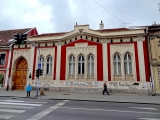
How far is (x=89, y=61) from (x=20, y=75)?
443 inches

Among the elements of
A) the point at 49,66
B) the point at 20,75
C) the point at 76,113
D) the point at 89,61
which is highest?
the point at 89,61

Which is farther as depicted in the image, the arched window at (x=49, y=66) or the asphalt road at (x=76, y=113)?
the arched window at (x=49, y=66)

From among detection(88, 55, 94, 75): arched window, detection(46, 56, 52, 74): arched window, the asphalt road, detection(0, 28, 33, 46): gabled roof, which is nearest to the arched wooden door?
detection(46, 56, 52, 74): arched window

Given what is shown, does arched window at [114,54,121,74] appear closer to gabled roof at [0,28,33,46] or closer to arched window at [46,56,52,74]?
arched window at [46,56,52,74]

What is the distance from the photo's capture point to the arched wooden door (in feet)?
66.1

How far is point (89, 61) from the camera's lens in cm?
1820

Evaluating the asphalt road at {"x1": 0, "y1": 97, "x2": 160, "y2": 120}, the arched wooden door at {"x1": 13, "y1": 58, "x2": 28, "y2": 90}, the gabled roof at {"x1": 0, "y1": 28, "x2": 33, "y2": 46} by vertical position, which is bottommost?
the asphalt road at {"x1": 0, "y1": 97, "x2": 160, "y2": 120}

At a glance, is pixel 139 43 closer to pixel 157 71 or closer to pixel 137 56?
pixel 137 56

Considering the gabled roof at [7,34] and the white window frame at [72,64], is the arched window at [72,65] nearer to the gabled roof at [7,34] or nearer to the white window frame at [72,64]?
the white window frame at [72,64]

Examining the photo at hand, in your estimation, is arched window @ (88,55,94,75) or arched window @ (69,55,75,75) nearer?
arched window @ (88,55,94,75)

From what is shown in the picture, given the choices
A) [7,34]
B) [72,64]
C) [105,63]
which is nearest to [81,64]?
[72,64]

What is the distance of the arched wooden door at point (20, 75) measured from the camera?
20156 mm

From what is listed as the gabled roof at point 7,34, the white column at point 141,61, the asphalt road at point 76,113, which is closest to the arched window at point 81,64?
the white column at point 141,61

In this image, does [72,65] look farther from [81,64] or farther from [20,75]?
[20,75]
